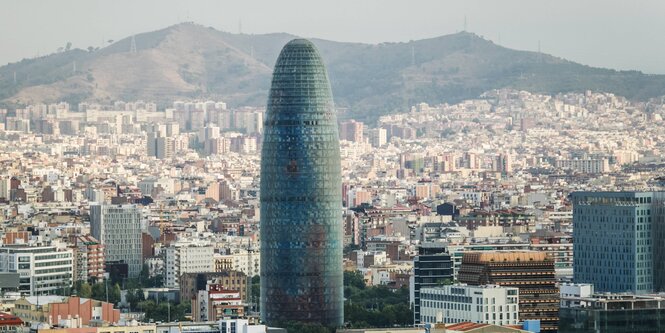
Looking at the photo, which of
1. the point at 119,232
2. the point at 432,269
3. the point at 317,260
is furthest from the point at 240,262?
the point at 317,260

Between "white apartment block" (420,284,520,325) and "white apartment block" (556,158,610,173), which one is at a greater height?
"white apartment block" (556,158,610,173)

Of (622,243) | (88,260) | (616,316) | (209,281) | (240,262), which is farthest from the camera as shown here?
(240,262)

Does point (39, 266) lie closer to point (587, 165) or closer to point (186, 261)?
point (186, 261)

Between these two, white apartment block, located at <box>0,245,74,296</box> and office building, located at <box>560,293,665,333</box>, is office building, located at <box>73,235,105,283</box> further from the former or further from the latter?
office building, located at <box>560,293,665,333</box>

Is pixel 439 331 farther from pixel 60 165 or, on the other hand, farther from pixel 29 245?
pixel 60 165

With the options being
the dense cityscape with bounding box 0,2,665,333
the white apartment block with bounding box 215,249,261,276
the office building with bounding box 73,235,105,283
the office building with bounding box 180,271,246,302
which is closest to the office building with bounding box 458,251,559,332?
the dense cityscape with bounding box 0,2,665,333

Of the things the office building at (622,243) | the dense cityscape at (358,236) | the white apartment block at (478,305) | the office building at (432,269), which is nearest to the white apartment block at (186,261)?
the dense cityscape at (358,236)
